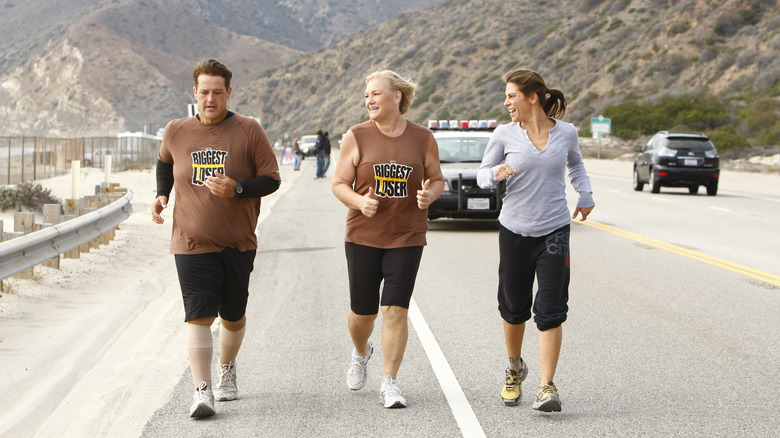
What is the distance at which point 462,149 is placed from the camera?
16734 millimetres

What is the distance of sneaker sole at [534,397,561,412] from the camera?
17.1 ft

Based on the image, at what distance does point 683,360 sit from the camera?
6.64 metres

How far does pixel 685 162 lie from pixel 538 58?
55125 mm

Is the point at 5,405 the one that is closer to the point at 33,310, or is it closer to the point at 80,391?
the point at 80,391

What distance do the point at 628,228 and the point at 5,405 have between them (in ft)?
41.0

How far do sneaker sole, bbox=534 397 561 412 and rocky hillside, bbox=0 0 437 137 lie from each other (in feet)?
281

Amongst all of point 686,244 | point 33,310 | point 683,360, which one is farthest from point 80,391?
point 686,244

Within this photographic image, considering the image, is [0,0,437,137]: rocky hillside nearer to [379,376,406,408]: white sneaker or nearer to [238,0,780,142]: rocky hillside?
→ [238,0,780,142]: rocky hillside

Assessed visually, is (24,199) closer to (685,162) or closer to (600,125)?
(685,162)

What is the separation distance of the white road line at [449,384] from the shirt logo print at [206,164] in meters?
1.86

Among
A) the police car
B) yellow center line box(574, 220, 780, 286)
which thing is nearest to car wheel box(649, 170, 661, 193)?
yellow center line box(574, 220, 780, 286)

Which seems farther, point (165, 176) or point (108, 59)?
point (108, 59)

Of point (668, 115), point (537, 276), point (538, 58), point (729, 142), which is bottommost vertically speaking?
point (537, 276)

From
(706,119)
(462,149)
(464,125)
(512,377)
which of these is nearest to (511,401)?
(512,377)
